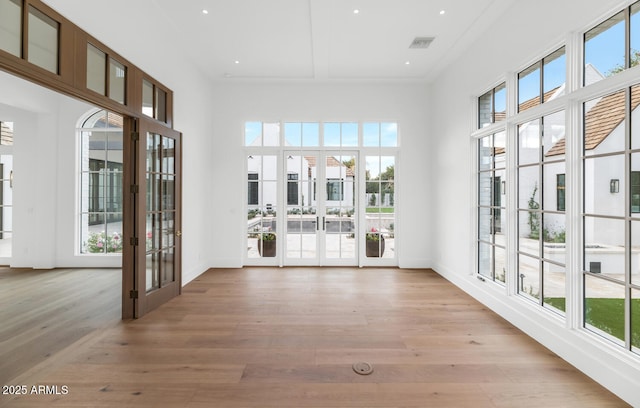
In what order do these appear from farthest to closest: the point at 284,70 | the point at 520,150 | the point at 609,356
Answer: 1. the point at 284,70
2. the point at 520,150
3. the point at 609,356

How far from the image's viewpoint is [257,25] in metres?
3.96

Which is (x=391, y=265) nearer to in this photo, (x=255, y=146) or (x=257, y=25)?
(x=255, y=146)

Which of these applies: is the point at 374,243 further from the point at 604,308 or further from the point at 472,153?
the point at 604,308

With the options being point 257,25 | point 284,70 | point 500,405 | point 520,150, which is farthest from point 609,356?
point 284,70

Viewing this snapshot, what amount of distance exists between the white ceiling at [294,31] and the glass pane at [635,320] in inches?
125

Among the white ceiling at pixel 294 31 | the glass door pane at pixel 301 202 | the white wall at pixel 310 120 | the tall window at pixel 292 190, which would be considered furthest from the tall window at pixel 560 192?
the tall window at pixel 292 190

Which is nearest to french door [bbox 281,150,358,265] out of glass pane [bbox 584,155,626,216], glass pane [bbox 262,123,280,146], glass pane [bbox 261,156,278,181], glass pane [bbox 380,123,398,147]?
glass pane [bbox 261,156,278,181]

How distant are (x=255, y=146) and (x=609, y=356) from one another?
218 inches

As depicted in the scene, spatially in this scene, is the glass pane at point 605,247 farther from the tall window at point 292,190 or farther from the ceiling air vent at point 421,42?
the tall window at point 292,190

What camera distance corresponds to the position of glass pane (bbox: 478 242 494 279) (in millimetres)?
4023

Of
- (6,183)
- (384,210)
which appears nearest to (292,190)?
(384,210)

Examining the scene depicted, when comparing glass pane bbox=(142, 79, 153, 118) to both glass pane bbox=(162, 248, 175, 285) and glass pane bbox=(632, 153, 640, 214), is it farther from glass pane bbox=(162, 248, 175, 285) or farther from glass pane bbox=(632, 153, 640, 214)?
glass pane bbox=(632, 153, 640, 214)

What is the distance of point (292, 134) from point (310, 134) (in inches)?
14.0

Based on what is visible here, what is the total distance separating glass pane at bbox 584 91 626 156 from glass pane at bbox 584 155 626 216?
0.09 m
